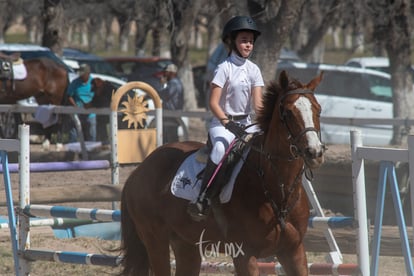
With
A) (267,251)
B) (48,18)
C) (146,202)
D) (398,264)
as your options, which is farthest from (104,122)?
(267,251)

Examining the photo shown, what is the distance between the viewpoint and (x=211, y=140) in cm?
648

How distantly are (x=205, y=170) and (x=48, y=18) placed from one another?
685 inches

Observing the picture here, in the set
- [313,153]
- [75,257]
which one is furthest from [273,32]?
[313,153]

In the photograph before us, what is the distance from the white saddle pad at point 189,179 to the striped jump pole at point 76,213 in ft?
3.39

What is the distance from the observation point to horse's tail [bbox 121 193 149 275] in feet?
23.8

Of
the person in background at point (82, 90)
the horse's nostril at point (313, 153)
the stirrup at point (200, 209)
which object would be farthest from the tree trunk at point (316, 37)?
the horse's nostril at point (313, 153)

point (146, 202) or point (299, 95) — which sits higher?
point (299, 95)

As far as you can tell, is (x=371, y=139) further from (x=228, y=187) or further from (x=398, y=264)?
(x=228, y=187)

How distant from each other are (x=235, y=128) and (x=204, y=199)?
53 centimetres

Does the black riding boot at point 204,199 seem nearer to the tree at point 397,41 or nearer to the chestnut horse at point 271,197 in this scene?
the chestnut horse at point 271,197

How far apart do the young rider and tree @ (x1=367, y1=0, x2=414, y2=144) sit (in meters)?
11.1

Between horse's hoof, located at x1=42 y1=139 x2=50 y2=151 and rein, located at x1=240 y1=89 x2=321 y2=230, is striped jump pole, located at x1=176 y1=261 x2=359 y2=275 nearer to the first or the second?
rein, located at x1=240 y1=89 x2=321 y2=230

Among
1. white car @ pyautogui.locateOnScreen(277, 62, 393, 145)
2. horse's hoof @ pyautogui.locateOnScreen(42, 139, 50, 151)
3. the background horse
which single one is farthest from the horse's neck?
white car @ pyautogui.locateOnScreen(277, 62, 393, 145)

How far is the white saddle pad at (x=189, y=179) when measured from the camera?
6469mm
